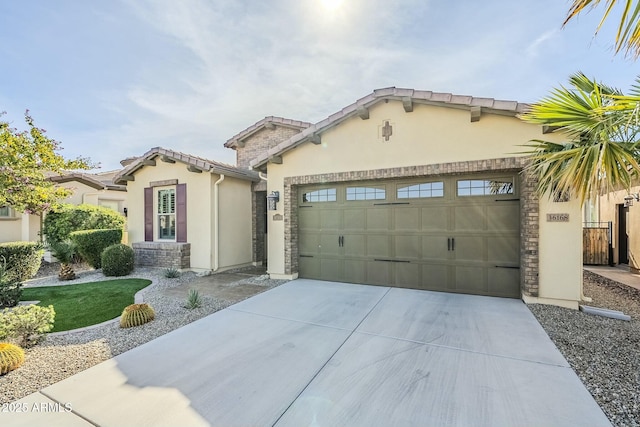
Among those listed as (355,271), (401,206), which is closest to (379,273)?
(355,271)

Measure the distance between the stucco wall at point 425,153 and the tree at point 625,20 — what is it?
2.67 m

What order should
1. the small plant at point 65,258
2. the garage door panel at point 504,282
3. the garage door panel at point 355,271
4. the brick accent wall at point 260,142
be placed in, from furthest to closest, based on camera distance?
the brick accent wall at point 260,142
the small plant at point 65,258
the garage door panel at point 355,271
the garage door panel at point 504,282

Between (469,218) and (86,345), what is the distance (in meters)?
8.07

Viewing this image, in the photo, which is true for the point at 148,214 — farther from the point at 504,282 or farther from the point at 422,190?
the point at 504,282

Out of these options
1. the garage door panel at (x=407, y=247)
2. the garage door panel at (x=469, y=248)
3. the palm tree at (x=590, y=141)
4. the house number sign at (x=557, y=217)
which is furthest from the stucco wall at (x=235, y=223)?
the house number sign at (x=557, y=217)

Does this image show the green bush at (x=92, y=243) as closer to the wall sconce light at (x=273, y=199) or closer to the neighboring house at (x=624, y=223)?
the wall sconce light at (x=273, y=199)

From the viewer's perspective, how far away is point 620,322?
497cm

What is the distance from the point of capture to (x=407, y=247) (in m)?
7.34

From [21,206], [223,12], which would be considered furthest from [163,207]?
[223,12]

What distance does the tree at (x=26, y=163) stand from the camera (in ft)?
24.9

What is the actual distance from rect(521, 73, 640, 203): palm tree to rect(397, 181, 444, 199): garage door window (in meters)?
2.11

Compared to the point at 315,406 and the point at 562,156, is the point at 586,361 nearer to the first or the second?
the point at 562,156

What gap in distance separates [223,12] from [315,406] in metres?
8.84

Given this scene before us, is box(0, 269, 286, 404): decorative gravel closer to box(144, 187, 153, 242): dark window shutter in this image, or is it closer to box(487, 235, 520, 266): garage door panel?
box(144, 187, 153, 242): dark window shutter
